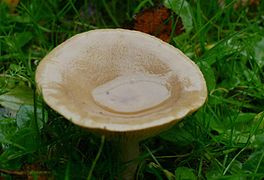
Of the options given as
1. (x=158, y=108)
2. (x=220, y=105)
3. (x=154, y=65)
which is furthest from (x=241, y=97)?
(x=158, y=108)

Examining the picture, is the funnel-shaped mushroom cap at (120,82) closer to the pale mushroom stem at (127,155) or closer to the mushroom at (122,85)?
the mushroom at (122,85)

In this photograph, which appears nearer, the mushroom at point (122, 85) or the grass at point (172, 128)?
the mushroom at point (122, 85)

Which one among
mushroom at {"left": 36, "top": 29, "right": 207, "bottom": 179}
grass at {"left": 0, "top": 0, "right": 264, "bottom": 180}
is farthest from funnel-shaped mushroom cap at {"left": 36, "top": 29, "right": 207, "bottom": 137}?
grass at {"left": 0, "top": 0, "right": 264, "bottom": 180}

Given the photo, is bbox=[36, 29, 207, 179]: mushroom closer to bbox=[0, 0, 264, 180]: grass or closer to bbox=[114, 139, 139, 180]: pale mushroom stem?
bbox=[114, 139, 139, 180]: pale mushroom stem

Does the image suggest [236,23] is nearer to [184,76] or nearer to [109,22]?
[109,22]

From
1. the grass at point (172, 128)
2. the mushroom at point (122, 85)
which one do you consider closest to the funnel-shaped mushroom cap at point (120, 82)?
the mushroom at point (122, 85)

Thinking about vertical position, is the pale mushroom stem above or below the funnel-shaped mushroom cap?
below

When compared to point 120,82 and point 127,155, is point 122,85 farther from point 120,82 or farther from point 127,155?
point 127,155

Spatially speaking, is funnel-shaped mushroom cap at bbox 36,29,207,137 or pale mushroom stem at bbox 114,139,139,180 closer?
funnel-shaped mushroom cap at bbox 36,29,207,137
